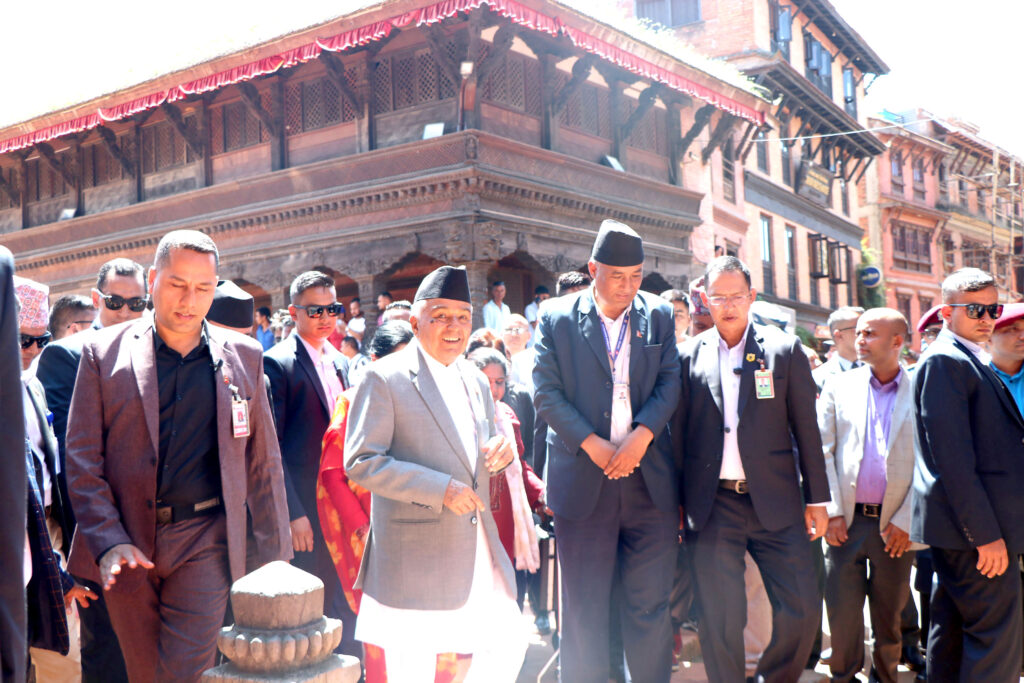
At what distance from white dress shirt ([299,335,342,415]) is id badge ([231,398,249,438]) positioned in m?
1.63

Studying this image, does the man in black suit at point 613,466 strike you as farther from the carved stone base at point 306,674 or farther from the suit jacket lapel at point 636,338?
the carved stone base at point 306,674

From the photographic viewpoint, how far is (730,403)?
4.51m

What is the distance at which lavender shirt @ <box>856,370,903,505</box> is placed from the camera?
4.95 metres

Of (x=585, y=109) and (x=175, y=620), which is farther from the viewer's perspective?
(x=585, y=109)

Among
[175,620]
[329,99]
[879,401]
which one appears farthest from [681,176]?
[175,620]

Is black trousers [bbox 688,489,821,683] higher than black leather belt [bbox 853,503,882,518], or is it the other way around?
black leather belt [bbox 853,503,882,518]

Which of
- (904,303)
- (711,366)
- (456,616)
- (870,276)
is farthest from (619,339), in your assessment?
(904,303)

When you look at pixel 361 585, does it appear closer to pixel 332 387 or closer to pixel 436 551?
pixel 436 551

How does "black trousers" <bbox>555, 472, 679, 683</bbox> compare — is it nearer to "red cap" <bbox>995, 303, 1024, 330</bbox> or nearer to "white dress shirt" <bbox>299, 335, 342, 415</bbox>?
"white dress shirt" <bbox>299, 335, 342, 415</bbox>

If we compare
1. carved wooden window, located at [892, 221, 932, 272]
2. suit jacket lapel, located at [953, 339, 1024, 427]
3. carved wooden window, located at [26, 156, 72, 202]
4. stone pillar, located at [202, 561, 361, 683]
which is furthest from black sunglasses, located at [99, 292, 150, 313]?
carved wooden window, located at [892, 221, 932, 272]

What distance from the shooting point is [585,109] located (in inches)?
610

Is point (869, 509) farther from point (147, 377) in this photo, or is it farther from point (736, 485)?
point (147, 377)

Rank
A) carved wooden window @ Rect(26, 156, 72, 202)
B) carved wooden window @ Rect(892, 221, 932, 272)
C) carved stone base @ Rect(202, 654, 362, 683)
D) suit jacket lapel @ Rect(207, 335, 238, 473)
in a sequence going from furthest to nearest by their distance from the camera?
carved wooden window @ Rect(892, 221, 932, 272) < carved wooden window @ Rect(26, 156, 72, 202) < suit jacket lapel @ Rect(207, 335, 238, 473) < carved stone base @ Rect(202, 654, 362, 683)

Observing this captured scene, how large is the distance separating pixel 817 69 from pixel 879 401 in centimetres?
2587
